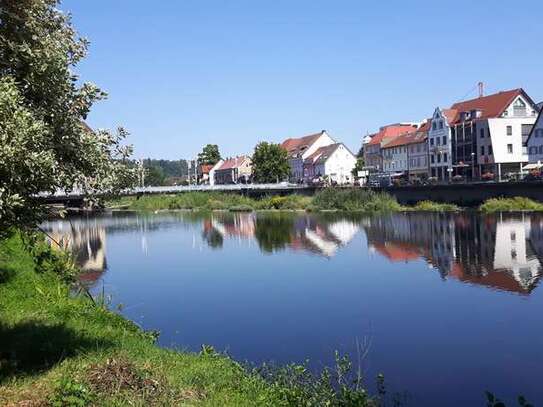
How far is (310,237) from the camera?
56.2m

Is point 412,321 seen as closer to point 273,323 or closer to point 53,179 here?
point 273,323

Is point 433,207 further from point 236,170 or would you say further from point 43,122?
point 236,170

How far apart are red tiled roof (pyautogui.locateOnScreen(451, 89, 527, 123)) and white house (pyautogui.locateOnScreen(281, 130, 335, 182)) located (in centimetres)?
5687

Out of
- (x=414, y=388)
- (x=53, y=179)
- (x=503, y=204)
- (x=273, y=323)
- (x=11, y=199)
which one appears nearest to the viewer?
(x=11, y=199)

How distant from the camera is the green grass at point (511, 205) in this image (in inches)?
2788

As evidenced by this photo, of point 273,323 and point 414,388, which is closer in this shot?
point 414,388

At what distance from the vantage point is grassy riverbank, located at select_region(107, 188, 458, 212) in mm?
90312

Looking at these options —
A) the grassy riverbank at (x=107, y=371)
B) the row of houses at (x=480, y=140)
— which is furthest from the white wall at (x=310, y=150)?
the grassy riverbank at (x=107, y=371)

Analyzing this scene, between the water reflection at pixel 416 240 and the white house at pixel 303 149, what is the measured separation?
80839mm

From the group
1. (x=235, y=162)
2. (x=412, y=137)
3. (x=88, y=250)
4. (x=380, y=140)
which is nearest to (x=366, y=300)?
(x=88, y=250)

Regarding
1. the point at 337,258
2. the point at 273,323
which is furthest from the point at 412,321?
the point at 337,258

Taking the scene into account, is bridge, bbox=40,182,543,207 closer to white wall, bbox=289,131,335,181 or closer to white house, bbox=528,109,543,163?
white house, bbox=528,109,543,163

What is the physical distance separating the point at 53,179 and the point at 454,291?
2302 centimetres

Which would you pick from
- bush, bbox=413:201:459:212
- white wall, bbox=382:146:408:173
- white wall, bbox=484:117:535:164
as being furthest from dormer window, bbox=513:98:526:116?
white wall, bbox=382:146:408:173
